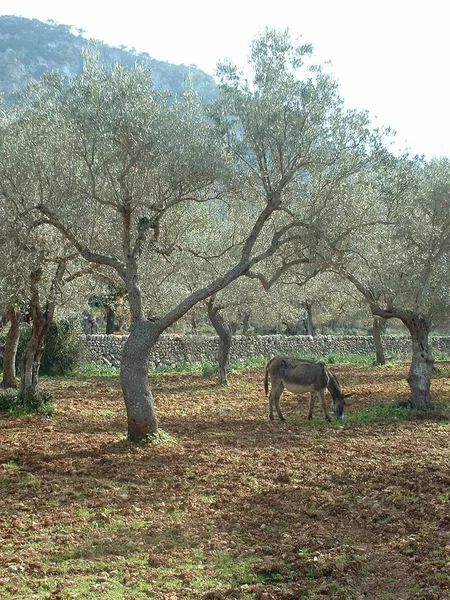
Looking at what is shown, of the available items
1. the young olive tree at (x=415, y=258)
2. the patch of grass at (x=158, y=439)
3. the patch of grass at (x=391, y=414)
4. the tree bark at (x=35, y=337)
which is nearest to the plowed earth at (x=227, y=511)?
the patch of grass at (x=158, y=439)

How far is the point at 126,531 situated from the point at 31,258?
315 inches

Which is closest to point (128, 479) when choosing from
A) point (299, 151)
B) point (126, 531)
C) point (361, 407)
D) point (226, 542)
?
point (126, 531)

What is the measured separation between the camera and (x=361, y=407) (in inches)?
739

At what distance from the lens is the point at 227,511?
28.9 ft

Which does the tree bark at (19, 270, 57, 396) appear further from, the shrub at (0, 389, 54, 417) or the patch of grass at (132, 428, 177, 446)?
the patch of grass at (132, 428, 177, 446)

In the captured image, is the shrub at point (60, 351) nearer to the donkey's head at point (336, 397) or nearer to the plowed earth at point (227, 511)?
the plowed earth at point (227, 511)

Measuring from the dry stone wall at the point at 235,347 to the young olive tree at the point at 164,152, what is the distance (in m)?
17.7

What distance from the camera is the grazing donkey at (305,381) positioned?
53.4 feet

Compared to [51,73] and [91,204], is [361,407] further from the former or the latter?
[51,73]

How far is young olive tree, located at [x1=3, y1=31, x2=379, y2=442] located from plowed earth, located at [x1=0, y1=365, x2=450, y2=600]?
2.02 meters

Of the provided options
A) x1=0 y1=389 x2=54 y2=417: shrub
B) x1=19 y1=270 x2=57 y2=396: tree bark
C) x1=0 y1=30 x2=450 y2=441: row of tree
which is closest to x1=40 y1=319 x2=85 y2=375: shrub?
x1=19 y1=270 x2=57 y2=396: tree bark

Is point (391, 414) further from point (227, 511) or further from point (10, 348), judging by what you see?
point (10, 348)

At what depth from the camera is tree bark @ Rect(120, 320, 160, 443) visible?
12.5 metres

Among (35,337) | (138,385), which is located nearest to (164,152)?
(138,385)
